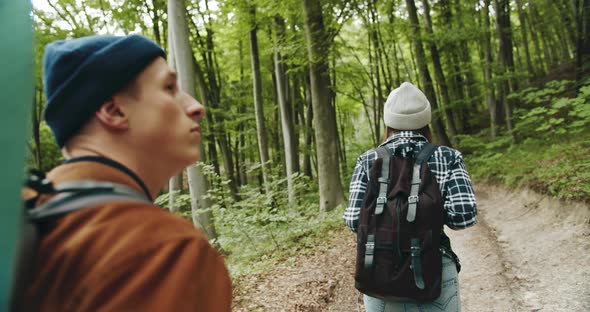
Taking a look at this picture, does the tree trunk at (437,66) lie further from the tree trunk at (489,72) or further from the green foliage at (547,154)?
the tree trunk at (489,72)

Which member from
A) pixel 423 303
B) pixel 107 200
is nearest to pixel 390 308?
pixel 423 303

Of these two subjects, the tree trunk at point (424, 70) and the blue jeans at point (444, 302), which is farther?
the tree trunk at point (424, 70)

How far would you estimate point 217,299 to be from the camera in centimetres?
72

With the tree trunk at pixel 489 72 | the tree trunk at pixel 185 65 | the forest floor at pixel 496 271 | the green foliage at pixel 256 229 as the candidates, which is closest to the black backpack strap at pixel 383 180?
the forest floor at pixel 496 271

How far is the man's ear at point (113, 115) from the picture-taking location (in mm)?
867

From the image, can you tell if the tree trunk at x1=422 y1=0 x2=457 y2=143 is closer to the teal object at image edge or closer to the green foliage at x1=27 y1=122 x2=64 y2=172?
the teal object at image edge

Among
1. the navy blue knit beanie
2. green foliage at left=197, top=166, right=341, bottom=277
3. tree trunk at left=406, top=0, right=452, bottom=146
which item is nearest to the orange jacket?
the navy blue knit beanie

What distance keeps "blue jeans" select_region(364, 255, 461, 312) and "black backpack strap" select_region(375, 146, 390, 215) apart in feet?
1.52

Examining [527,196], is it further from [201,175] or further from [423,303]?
[423,303]

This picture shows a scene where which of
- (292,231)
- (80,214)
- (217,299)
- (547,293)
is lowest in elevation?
(547,293)

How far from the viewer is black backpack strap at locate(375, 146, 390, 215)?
208cm

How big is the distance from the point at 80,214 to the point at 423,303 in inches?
72.6

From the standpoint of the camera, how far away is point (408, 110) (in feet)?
7.48

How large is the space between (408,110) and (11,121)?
2061 millimetres
